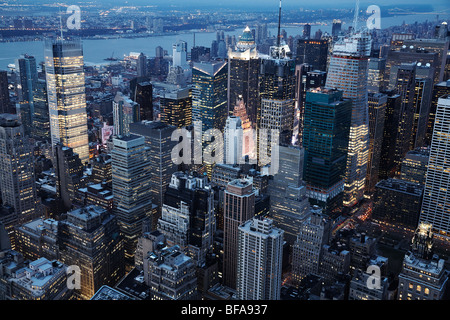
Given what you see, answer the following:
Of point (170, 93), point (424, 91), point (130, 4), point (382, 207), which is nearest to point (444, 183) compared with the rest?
point (382, 207)

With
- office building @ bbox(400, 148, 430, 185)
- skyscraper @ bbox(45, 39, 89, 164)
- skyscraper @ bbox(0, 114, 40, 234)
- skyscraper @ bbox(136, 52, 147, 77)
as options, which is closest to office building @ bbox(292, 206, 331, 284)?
office building @ bbox(400, 148, 430, 185)

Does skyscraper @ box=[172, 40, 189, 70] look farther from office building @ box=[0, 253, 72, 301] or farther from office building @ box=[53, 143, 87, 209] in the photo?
office building @ box=[0, 253, 72, 301]

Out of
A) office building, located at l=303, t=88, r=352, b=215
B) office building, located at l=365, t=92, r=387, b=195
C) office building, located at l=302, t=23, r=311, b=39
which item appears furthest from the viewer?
office building, located at l=302, t=23, r=311, b=39

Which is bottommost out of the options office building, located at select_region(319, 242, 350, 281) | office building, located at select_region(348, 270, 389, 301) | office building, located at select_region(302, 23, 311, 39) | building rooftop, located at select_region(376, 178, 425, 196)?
office building, located at select_region(319, 242, 350, 281)

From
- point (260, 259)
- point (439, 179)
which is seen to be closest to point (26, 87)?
point (260, 259)

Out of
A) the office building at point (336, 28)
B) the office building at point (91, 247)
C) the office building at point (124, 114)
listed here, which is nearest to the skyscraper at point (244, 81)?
the office building at point (124, 114)

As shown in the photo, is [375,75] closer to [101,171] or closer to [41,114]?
[101,171]
